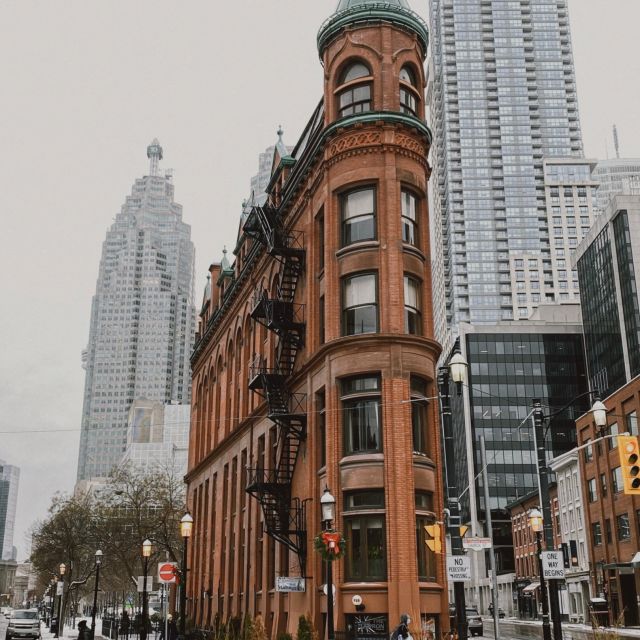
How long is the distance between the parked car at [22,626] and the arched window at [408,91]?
3545 centimetres

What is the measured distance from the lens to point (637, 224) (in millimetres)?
114312

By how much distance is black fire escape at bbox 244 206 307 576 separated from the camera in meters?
35.3

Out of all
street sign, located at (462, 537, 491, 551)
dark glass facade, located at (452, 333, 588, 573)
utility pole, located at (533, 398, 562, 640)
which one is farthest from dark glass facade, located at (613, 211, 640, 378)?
utility pole, located at (533, 398, 562, 640)

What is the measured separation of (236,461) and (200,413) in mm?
15615

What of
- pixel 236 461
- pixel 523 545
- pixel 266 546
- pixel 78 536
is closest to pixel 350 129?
pixel 266 546

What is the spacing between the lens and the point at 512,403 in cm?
13825

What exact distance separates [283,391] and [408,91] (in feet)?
47.5

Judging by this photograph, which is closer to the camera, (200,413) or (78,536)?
(200,413)

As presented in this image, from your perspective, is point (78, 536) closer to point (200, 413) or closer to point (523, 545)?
point (200, 413)

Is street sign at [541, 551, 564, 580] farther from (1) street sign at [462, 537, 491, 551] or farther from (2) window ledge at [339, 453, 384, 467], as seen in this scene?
A: (2) window ledge at [339, 453, 384, 467]

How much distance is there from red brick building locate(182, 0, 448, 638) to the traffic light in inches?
405

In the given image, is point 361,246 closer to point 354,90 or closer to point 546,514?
point 354,90

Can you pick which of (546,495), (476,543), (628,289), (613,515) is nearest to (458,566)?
(546,495)

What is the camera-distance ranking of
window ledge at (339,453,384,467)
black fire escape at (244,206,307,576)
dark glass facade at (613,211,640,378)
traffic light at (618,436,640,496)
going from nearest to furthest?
traffic light at (618,436,640,496)
window ledge at (339,453,384,467)
black fire escape at (244,206,307,576)
dark glass facade at (613,211,640,378)
